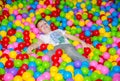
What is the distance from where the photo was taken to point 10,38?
2791mm

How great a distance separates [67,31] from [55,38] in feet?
0.79

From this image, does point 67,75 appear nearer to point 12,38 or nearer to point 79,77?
point 79,77

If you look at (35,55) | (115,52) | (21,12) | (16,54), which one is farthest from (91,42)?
(21,12)

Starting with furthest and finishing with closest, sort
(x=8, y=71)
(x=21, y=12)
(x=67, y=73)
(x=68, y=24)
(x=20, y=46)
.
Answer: (x=21, y=12) < (x=68, y=24) < (x=20, y=46) < (x=8, y=71) < (x=67, y=73)

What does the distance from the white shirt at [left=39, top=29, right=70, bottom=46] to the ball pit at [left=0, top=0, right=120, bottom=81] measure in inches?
2.9

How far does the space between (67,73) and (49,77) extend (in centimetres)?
16

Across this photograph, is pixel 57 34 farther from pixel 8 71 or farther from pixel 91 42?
pixel 8 71

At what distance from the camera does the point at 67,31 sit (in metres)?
2.83

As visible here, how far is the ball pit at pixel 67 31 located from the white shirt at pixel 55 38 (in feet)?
0.24

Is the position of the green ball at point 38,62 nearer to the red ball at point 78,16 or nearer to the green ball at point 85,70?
the green ball at point 85,70

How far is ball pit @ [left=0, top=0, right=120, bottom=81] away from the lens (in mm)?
2254

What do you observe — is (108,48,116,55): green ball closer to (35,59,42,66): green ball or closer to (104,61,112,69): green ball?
(104,61,112,69): green ball

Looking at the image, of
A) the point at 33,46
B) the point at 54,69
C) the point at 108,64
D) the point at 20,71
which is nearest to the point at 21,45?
the point at 33,46

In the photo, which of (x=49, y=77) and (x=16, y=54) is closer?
(x=49, y=77)
